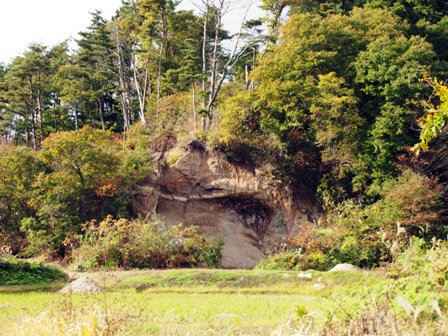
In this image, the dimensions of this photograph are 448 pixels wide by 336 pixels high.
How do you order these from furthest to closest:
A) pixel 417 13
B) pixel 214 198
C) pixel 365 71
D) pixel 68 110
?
1. pixel 68 110
2. pixel 417 13
3. pixel 214 198
4. pixel 365 71

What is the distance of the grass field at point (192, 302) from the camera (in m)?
4.91

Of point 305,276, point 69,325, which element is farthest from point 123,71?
point 69,325

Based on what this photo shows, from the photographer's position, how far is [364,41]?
23.4 metres

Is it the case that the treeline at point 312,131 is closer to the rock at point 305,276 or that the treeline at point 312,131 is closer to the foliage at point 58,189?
the foliage at point 58,189

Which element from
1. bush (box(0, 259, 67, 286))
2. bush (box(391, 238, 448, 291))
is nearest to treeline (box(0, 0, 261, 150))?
bush (box(0, 259, 67, 286))

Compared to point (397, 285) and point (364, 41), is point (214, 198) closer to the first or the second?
point (364, 41)

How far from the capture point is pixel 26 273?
14.0 metres

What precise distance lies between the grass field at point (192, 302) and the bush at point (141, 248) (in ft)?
9.46

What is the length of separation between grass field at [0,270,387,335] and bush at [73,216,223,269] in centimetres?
288

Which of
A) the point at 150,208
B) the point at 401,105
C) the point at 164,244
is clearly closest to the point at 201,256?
the point at 164,244

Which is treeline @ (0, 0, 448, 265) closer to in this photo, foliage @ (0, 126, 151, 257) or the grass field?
foliage @ (0, 126, 151, 257)

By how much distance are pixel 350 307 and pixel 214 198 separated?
61.2 ft

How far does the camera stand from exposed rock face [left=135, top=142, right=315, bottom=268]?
74.6 feet

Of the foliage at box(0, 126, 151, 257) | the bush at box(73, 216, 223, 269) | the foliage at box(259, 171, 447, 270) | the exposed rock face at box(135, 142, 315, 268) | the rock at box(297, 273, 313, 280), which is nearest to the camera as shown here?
the rock at box(297, 273, 313, 280)
